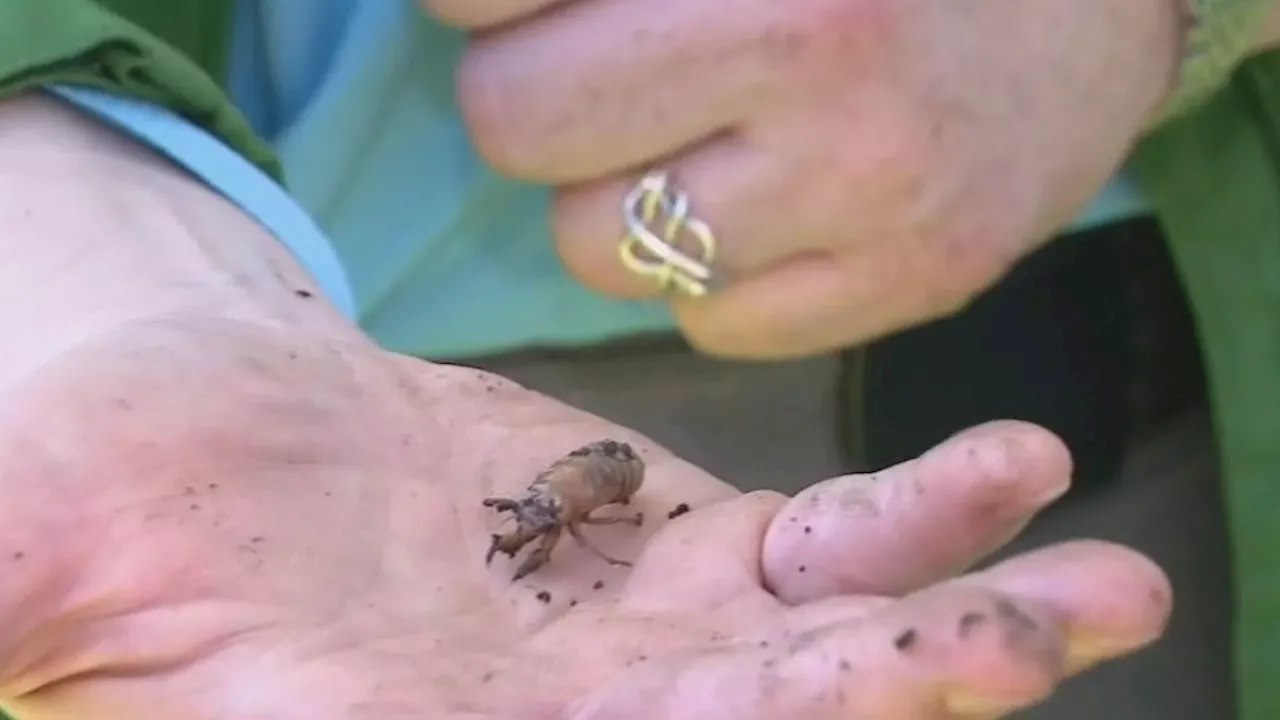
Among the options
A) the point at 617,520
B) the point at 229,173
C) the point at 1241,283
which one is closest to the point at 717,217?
the point at 617,520

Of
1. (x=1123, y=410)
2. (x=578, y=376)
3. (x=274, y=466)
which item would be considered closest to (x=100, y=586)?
(x=274, y=466)

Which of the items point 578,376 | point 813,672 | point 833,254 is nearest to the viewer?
point 813,672

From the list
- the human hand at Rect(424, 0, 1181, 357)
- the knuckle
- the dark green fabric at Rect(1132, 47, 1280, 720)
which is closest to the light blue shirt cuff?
the human hand at Rect(424, 0, 1181, 357)

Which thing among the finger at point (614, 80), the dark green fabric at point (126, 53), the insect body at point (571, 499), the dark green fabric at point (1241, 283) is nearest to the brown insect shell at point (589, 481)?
the insect body at point (571, 499)

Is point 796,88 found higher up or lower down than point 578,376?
higher up

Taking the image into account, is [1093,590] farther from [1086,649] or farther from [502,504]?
[502,504]

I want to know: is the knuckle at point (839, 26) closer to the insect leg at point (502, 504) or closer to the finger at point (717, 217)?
the finger at point (717, 217)

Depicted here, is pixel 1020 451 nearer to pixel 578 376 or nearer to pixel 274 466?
pixel 274 466
